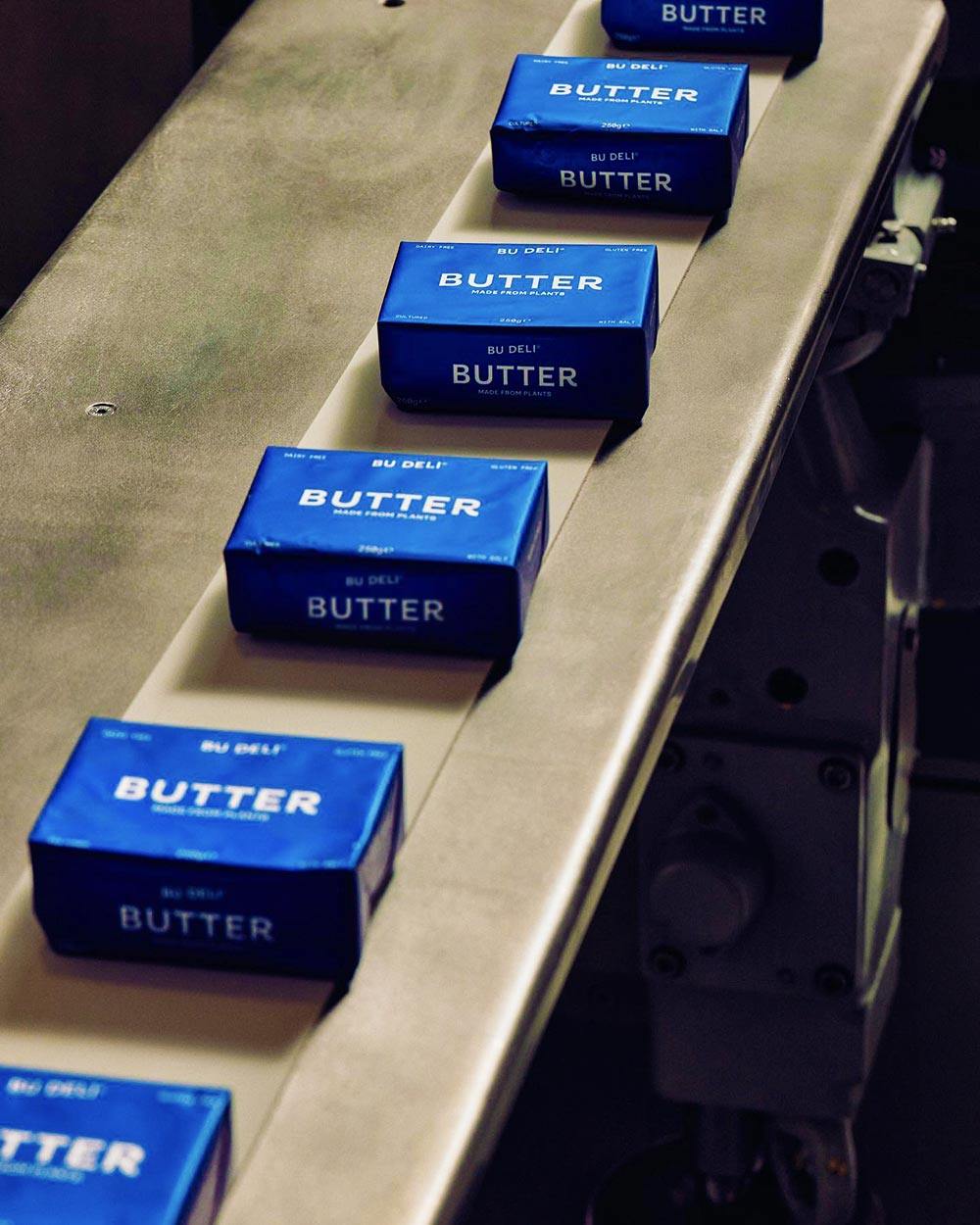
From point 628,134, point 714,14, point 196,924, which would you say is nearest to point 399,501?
point 196,924

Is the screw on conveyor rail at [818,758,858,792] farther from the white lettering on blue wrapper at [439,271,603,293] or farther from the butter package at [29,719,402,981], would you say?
the butter package at [29,719,402,981]

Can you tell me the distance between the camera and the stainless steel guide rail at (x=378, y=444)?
77 cm

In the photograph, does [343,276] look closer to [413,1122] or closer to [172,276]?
[172,276]

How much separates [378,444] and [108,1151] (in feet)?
1.53

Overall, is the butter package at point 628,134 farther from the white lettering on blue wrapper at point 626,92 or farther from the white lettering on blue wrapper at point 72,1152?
the white lettering on blue wrapper at point 72,1152

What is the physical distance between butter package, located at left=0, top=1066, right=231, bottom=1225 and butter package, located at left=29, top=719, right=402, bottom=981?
0.08m

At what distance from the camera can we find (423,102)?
1.38 meters

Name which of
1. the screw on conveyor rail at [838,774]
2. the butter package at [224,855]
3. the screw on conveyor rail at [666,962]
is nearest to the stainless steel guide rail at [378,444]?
the butter package at [224,855]

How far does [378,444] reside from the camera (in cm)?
107

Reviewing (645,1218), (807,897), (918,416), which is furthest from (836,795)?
(645,1218)

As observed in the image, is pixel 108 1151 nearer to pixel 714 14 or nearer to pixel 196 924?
pixel 196 924

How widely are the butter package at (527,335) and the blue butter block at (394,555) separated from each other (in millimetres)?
110

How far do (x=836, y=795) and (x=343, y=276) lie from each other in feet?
2.29

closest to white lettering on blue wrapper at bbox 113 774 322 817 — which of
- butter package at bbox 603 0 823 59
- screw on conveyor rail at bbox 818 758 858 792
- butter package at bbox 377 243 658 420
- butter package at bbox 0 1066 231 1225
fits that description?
butter package at bbox 0 1066 231 1225
